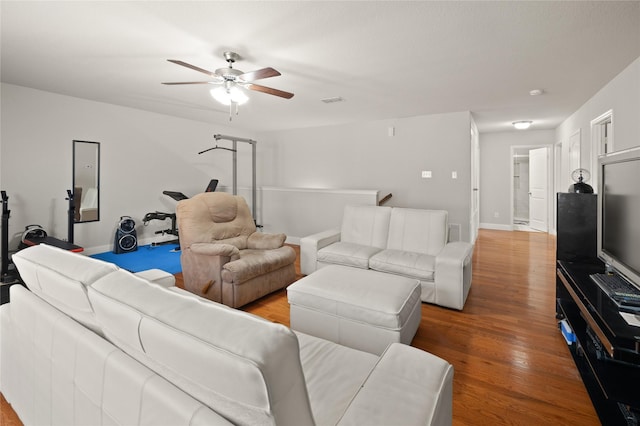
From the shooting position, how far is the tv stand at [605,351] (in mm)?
1226

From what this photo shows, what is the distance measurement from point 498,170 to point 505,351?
20.1 ft

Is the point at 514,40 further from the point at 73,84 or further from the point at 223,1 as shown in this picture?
the point at 73,84

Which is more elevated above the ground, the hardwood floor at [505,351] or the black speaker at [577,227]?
the black speaker at [577,227]

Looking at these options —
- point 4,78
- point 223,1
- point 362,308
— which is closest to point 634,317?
point 362,308

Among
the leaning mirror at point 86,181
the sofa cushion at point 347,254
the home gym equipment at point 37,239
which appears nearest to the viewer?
the sofa cushion at point 347,254

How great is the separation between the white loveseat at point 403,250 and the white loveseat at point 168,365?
1.82 m

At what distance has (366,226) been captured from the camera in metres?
3.89

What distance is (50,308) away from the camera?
3.99 feet

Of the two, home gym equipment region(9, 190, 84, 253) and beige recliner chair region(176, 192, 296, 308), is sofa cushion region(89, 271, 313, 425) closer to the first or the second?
beige recliner chair region(176, 192, 296, 308)

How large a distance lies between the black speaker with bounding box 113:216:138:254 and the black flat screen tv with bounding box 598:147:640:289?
572 centimetres

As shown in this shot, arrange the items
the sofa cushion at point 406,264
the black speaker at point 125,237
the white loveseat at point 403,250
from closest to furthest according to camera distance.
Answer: the white loveseat at point 403,250, the sofa cushion at point 406,264, the black speaker at point 125,237

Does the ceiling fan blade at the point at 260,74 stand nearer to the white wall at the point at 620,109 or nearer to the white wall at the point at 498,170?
the white wall at the point at 620,109

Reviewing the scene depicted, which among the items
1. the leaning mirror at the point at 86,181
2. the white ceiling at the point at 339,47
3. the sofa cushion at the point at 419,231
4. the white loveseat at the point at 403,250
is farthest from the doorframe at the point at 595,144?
the leaning mirror at the point at 86,181

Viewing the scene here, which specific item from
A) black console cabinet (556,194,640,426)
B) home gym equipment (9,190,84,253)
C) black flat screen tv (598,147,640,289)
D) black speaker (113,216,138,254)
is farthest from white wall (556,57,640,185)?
black speaker (113,216,138,254)
